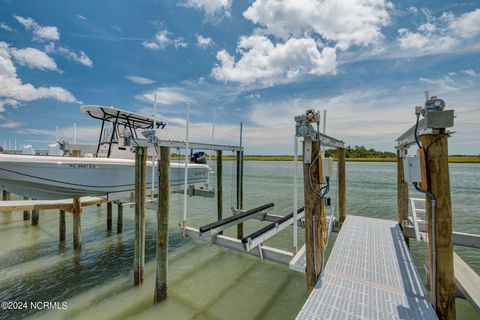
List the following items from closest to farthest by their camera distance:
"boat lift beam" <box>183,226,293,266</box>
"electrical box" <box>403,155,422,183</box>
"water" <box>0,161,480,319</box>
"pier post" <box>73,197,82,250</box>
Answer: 1. "electrical box" <box>403,155,422,183</box>
2. "boat lift beam" <box>183,226,293,266</box>
3. "water" <box>0,161,480,319</box>
4. "pier post" <box>73,197,82,250</box>

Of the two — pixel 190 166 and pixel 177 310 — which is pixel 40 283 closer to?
pixel 177 310

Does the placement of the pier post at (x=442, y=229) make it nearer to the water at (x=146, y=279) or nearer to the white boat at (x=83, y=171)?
the water at (x=146, y=279)

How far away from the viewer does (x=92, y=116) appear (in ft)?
26.5

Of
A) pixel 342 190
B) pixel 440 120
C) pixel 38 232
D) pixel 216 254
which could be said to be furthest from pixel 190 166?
pixel 440 120

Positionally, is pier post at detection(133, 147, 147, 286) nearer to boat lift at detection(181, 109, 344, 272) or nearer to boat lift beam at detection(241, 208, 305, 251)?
boat lift at detection(181, 109, 344, 272)

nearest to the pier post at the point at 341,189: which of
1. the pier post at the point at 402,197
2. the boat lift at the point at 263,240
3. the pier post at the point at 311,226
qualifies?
the boat lift at the point at 263,240

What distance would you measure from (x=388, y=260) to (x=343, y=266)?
83 centimetres

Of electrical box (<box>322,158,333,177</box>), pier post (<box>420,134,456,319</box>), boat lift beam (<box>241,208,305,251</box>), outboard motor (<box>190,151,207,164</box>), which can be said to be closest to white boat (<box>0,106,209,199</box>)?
outboard motor (<box>190,151,207,164</box>)

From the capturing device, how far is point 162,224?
5000mm

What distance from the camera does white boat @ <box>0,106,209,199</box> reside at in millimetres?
5660

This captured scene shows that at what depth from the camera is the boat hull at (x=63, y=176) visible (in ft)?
18.4

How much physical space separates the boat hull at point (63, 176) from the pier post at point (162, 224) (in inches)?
129

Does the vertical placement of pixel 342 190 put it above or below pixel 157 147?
below

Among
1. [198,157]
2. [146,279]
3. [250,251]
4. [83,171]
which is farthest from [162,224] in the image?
[198,157]
